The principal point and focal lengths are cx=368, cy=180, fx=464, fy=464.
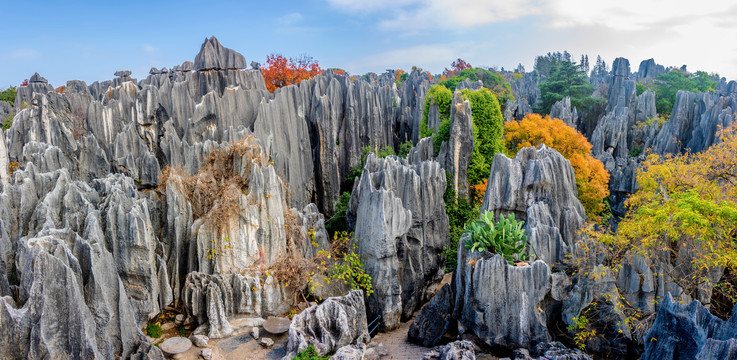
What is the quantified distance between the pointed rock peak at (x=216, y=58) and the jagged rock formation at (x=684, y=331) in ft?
84.3

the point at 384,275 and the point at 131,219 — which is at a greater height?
the point at 131,219

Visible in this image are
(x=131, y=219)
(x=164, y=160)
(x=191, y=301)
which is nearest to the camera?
(x=131, y=219)

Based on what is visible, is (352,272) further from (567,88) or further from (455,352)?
(567,88)

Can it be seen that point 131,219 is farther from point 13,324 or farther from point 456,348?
point 456,348

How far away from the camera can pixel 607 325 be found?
42.8 ft

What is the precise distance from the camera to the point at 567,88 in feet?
155

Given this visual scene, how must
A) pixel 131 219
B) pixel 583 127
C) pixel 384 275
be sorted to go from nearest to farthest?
pixel 131 219, pixel 384 275, pixel 583 127

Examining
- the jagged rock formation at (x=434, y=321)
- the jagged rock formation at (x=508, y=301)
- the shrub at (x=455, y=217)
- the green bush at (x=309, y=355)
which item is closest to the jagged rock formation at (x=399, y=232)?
the shrub at (x=455, y=217)

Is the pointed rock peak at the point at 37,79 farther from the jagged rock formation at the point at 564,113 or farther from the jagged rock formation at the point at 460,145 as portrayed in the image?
the jagged rock formation at the point at 564,113

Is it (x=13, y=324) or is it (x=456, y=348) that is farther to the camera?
(x=456, y=348)

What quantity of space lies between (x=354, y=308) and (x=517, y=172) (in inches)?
300

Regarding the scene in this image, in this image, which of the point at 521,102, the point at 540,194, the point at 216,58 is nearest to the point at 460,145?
the point at 540,194

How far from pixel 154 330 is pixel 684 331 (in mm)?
12603

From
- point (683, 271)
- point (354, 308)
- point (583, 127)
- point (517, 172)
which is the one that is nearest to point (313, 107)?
point (517, 172)
